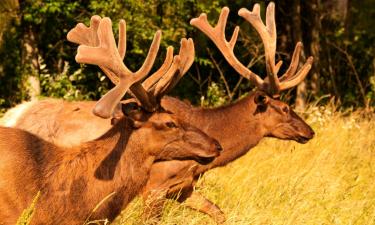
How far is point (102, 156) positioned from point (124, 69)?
62cm

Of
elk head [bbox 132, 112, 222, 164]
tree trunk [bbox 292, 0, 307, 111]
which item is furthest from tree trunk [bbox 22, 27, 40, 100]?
elk head [bbox 132, 112, 222, 164]

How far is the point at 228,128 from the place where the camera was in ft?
25.2

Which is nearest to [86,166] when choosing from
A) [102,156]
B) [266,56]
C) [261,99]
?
[102,156]

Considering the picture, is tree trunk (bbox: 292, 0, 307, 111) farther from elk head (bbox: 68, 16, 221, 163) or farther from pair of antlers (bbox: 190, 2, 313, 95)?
elk head (bbox: 68, 16, 221, 163)

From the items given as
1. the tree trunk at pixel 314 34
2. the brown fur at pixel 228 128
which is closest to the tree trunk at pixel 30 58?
the tree trunk at pixel 314 34

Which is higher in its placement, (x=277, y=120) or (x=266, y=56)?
(x=266, y=56)

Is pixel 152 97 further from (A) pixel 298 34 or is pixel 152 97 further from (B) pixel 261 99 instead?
(A) pixel 298 34

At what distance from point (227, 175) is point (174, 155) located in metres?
2.26

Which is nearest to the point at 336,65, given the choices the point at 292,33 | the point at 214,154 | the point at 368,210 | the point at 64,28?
the point at 292,33

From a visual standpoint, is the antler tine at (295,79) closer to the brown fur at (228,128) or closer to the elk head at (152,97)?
the brown fur at (228,128)

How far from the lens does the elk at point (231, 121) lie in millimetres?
6902

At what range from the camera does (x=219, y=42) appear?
8469 mm

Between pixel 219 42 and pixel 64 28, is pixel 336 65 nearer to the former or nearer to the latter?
pixel 64 28

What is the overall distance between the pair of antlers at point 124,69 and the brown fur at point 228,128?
1.14m
